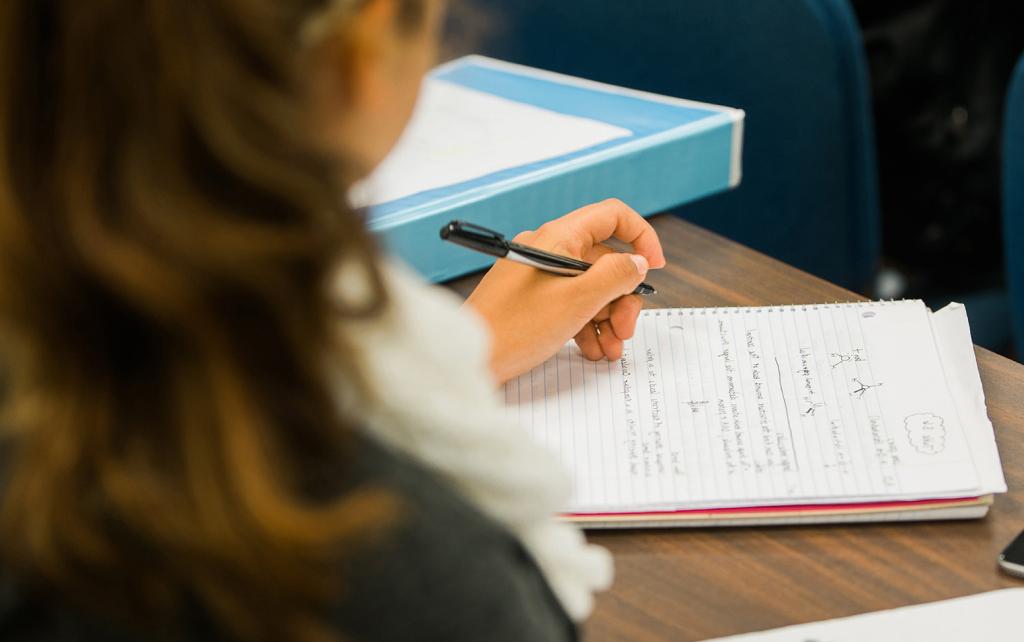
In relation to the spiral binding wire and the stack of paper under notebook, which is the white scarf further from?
the spiral binding wire

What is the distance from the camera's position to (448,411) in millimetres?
413

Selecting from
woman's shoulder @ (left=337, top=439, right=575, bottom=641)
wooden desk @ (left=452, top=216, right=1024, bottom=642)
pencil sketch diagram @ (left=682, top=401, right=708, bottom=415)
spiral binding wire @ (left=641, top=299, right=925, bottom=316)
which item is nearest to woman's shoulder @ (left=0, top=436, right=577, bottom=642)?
woman's shoulder @ (left=337, top=439, right=575, bottom=641)

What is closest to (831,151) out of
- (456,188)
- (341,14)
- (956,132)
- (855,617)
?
(456,188)

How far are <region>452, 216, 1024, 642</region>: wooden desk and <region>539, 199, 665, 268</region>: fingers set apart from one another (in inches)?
10.8

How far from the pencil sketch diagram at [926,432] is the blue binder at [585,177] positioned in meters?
0.38

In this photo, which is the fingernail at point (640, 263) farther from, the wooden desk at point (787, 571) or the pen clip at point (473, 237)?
the wooden desk at point (787, 571)

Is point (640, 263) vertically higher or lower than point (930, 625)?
higher

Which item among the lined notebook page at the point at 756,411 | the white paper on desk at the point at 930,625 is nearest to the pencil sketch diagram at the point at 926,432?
the lined notebook page at the point at 756,411

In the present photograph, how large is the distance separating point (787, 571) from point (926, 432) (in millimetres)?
142

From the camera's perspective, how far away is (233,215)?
Result: 335mm

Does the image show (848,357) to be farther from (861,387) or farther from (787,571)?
(787,571)

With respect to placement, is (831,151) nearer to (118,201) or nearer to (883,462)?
(883,462)

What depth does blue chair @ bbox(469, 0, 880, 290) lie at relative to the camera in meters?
1.27

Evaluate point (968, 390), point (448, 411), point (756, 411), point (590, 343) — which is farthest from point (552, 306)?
point (448, 411)
